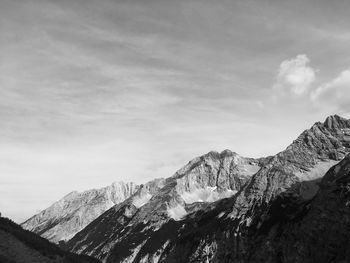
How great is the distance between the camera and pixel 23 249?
47.5 meters

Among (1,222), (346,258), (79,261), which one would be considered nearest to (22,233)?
(1,222)

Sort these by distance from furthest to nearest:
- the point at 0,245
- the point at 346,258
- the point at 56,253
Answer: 1. the point at 346,258
2. the point at 56,253
3. the point at 0,245

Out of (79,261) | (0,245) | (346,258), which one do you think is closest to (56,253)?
(79,261)

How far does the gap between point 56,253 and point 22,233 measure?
451cm

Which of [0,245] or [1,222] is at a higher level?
[1,222]

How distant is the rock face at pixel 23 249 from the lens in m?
44.9

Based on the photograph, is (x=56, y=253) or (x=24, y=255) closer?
(x=24, y=255)

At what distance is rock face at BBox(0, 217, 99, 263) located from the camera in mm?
44938

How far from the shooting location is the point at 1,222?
5306cm

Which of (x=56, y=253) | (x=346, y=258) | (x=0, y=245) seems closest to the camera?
(x=0, y=245)

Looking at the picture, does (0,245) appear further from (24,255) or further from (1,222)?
(1,222)

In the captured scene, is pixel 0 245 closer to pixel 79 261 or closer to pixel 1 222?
pixel 1 222

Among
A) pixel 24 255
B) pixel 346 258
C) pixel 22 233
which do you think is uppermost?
pixel 22 233

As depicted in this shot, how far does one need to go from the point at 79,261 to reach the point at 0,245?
11.4m
